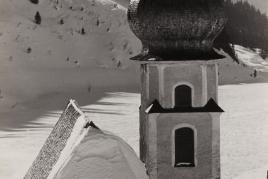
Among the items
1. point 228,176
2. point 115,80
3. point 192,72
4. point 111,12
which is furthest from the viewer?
point 111,12

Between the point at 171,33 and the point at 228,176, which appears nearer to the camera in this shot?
the point at 171,33

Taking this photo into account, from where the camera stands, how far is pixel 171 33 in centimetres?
1611

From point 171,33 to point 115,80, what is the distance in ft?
122

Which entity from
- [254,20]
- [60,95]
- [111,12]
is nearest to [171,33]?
[60,95]

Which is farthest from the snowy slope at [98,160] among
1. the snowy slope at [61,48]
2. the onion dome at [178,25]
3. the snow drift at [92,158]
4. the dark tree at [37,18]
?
the dark tree at [37,18]

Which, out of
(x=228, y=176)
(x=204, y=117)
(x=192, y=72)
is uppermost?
(x=192, y=72)

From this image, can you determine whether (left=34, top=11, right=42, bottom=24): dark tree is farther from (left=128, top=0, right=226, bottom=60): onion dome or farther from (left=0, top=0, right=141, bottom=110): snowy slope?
(left=128, top=0, right=226, bottom=60): onion dome

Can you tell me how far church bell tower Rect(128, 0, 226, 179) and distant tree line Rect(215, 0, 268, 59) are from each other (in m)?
54.5

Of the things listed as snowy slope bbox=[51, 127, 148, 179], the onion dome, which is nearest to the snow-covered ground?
the onion dome

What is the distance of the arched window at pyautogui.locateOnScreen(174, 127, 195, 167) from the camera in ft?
53.5

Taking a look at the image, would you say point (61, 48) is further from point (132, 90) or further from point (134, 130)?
point (134, 130)

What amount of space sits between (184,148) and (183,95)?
133 cm

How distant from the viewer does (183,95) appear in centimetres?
1620

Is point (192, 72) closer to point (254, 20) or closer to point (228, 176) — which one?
point (228, 176)
